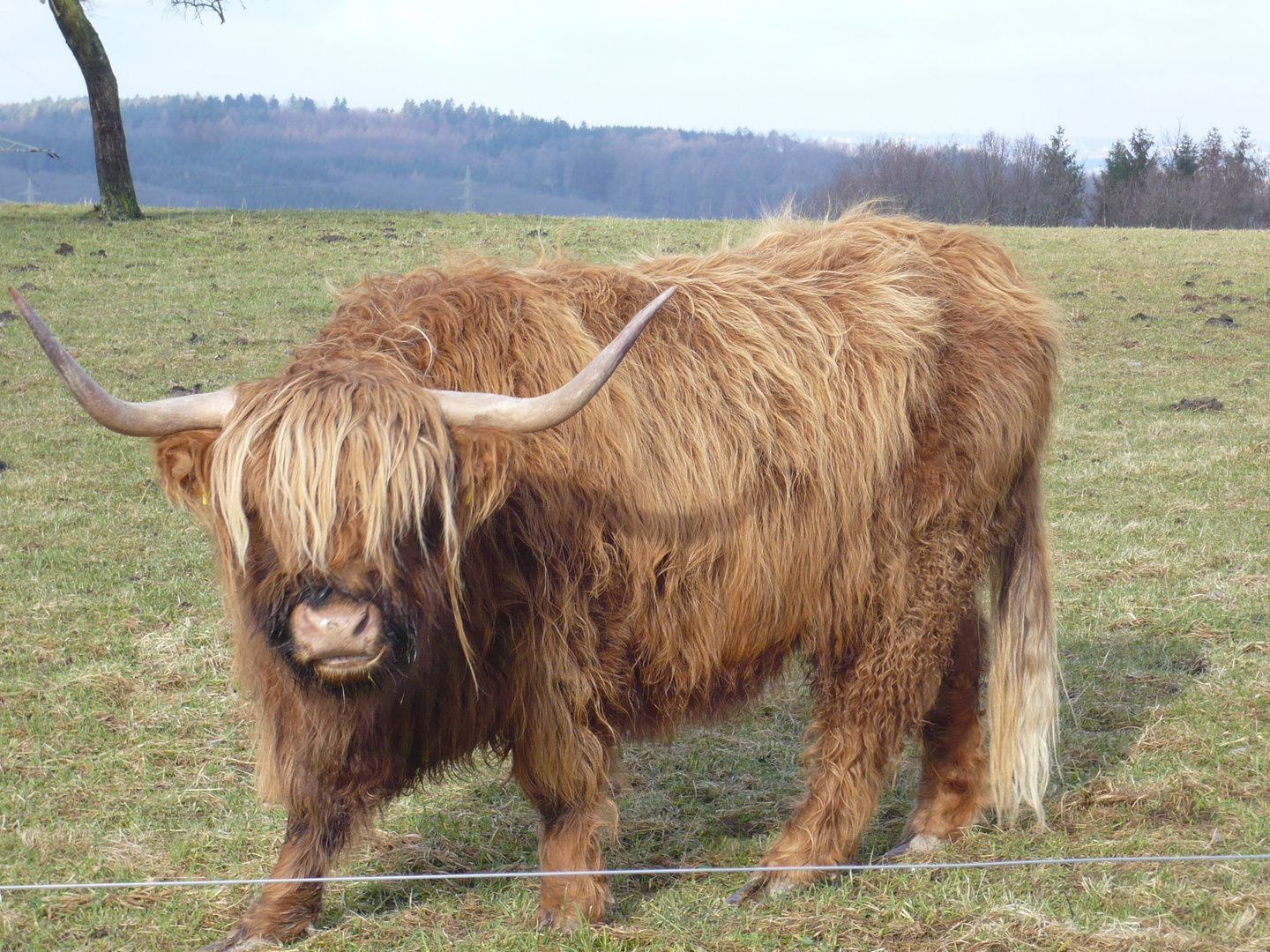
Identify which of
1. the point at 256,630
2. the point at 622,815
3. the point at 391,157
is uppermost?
the point at 391,157

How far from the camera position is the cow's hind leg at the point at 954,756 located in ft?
11.0

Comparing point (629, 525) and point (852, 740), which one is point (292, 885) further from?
point (852, 740)

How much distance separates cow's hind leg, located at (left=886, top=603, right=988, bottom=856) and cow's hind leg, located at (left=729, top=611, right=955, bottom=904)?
0.95ft

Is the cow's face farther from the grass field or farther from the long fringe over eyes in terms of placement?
the grass field

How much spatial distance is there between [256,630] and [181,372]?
7928 millimetres

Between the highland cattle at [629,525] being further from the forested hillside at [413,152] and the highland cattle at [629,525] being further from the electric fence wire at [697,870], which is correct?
the forested hillside at [413,152]

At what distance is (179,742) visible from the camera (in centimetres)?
377

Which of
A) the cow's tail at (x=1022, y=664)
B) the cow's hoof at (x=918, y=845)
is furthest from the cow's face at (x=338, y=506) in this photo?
the cow's tail at (x=1022, y=664)

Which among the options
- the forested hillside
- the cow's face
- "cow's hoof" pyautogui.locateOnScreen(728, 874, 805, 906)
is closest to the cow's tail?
"cow's hoof" pyautogui.locateOnScreen(728, 874, 805, 906)

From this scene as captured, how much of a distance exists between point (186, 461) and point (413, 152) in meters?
50.6

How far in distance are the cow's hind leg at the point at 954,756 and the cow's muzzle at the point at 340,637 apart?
185 centimetres

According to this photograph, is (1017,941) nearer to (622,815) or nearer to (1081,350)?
(622,815)

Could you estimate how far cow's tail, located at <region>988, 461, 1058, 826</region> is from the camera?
330cm

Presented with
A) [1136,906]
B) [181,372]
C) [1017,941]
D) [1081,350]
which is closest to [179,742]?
[1017,941]
